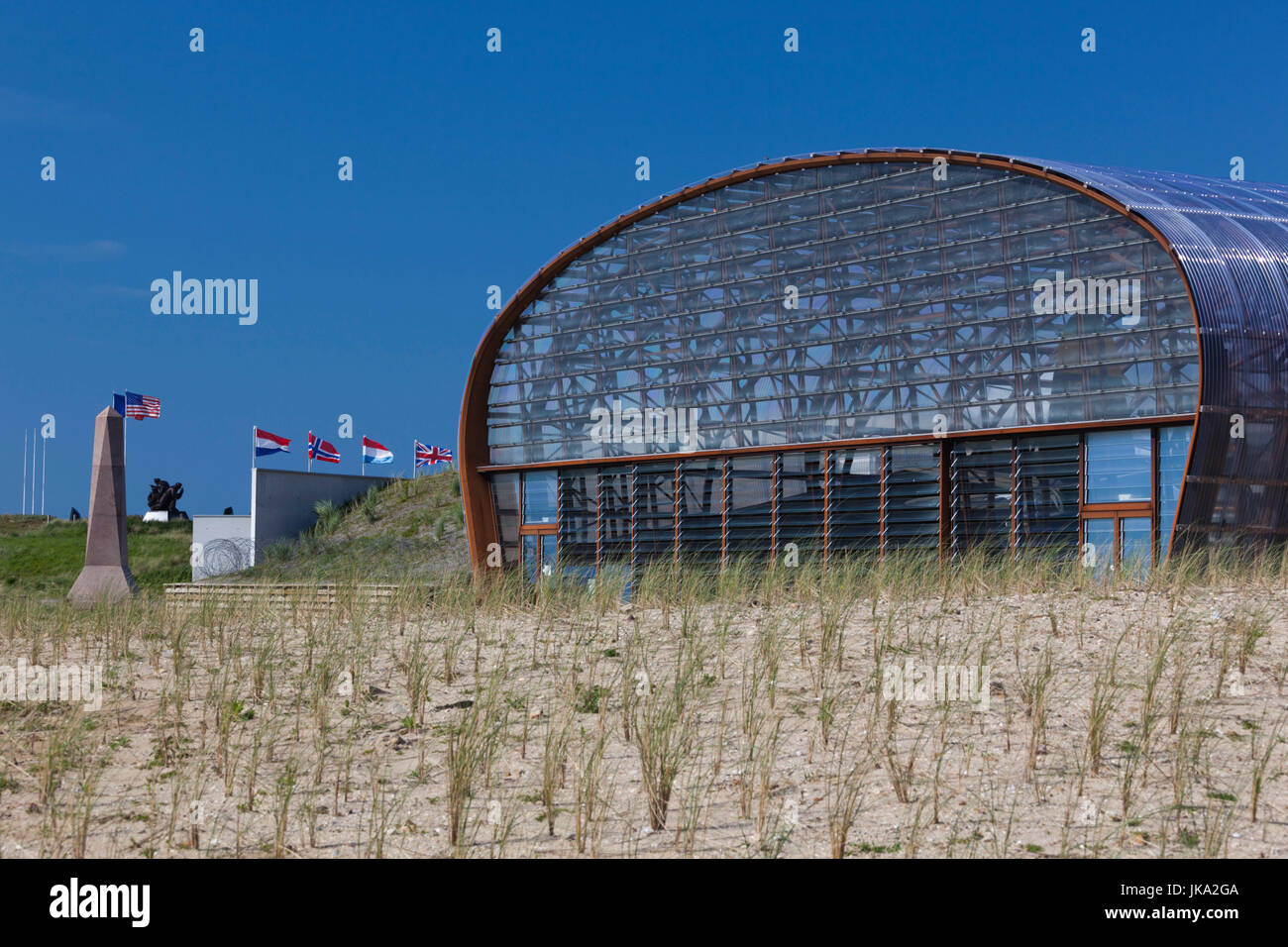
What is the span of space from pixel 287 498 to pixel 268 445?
2198 millimetres

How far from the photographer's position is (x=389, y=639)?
10.1 m

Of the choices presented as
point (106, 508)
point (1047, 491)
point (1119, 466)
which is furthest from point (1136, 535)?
point (106, 508)

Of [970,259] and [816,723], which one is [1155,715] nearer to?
[816,723]

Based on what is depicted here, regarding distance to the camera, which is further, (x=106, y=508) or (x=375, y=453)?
(x=375, y=453)

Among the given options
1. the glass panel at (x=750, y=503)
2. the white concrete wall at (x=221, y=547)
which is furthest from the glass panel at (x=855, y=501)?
the white concrete wall at (x=221, y=547)

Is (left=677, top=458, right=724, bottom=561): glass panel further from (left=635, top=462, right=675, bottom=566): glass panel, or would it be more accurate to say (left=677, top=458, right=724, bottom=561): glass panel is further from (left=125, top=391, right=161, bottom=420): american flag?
(left=125, top=391, right=161, bottom=420): american flag

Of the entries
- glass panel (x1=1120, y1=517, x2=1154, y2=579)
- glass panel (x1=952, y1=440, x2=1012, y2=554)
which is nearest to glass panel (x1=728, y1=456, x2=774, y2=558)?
glass panel (x1=952, y1=440, x2=1012, y2=554)

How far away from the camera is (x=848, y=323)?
2591cm

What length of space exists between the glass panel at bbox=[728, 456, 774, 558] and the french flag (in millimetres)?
21138

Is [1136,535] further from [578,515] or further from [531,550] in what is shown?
[531,550]

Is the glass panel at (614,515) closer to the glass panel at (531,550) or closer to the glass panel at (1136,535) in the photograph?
the glass panel at (531,550)

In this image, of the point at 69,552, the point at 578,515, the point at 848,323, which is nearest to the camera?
the point at 848,323

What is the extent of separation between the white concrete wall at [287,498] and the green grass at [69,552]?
313 cm
